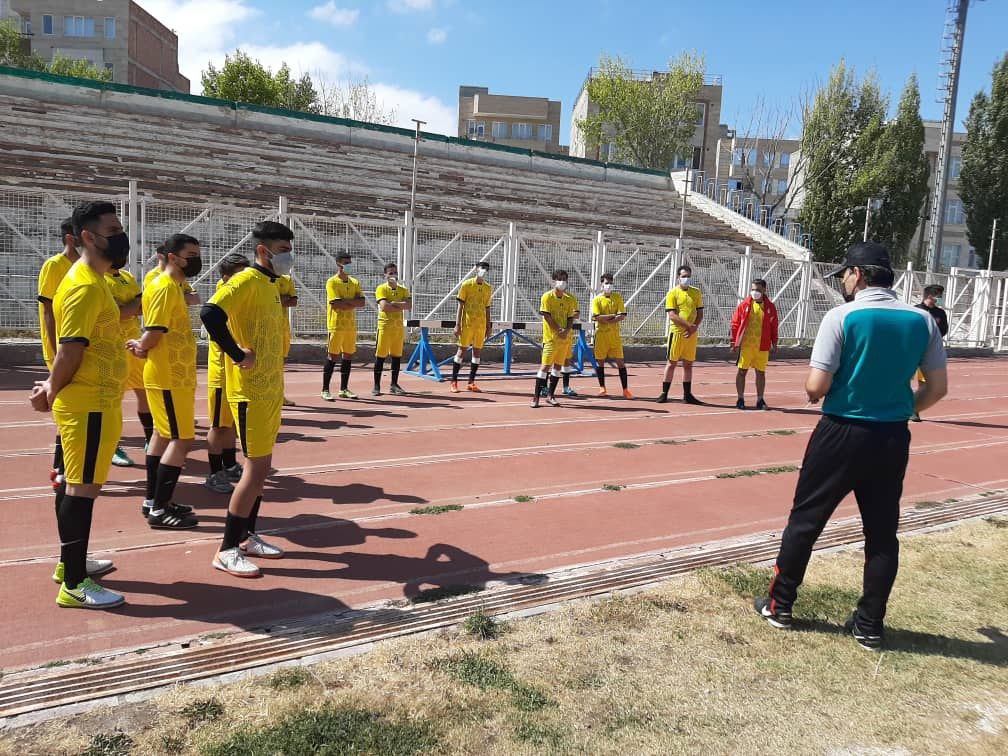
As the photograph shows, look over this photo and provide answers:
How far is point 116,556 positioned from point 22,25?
230 feet

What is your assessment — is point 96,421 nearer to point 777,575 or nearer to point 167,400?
point 167,400

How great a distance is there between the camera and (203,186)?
928 inches

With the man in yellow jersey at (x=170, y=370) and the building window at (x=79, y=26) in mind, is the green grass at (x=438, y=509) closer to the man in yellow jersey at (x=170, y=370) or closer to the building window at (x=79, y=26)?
the man in yellow jersey at (x=170, y=370)

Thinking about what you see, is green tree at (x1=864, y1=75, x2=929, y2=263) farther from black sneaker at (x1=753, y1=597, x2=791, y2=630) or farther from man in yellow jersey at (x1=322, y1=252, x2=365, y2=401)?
black sneaker at (x1=753, y1=597, x2=791, y2=630)

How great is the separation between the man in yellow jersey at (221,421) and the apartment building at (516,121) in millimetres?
76123

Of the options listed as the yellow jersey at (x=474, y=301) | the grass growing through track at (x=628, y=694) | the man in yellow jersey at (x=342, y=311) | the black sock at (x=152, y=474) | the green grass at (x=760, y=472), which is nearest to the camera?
the grass growing through track at (x=628, y=694)

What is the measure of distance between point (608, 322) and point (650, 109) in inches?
1567

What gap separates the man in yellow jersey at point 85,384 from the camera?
3.68 m

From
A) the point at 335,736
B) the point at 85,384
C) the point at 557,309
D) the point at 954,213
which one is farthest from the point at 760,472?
the point at 954,213

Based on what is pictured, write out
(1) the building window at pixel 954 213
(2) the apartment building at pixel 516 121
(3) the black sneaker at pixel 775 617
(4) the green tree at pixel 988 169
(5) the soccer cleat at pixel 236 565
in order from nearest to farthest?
(3) the black sneaker at pixel 775 617 < (5) the soccer cleat at pixel 236 565 < (4) the green tree at pixel 988 169 < (1) the building window at pixel 954 213 < (2) the apartment building at pixel 516 121

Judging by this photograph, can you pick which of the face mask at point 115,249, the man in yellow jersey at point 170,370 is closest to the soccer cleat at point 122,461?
the man in yellow jersey at point 170,370

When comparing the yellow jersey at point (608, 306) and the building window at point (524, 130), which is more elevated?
the building window at point (524, 130)

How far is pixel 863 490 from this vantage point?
12.6ft

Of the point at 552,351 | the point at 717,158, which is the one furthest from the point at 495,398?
the point at 717,158
